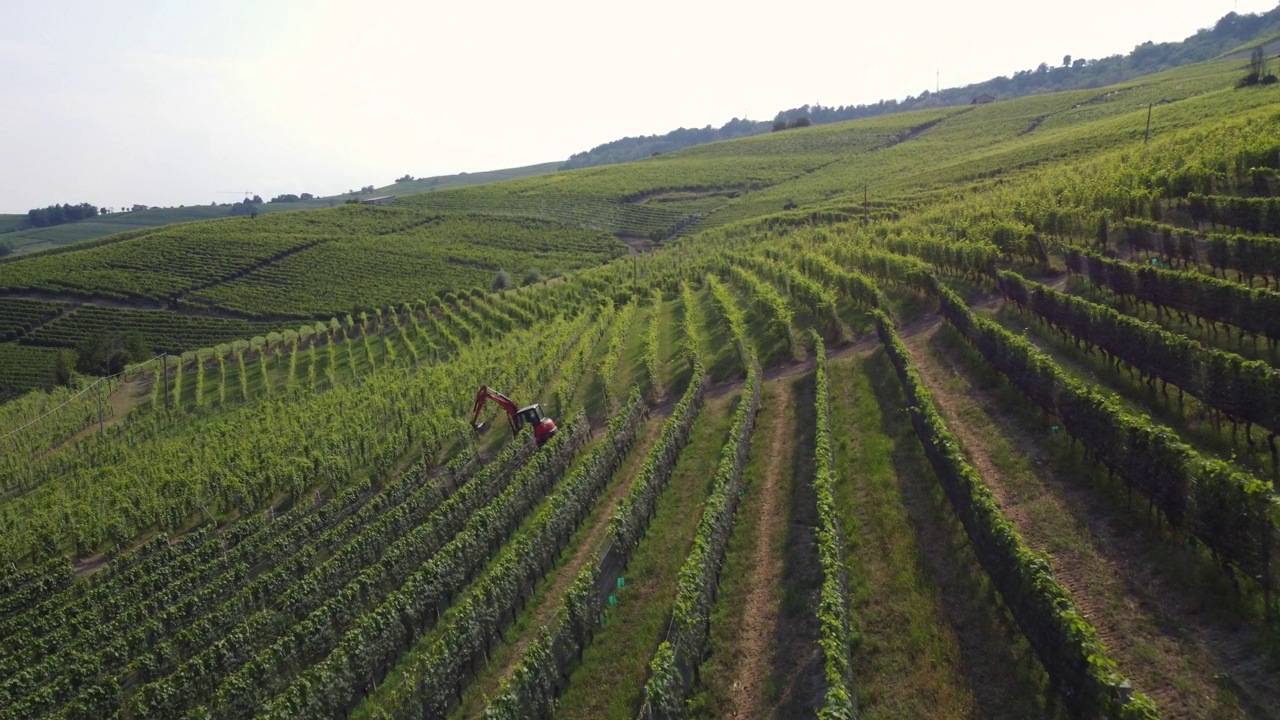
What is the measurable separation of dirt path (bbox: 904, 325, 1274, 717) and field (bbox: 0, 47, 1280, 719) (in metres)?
0.09

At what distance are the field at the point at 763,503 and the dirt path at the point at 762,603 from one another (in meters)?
0.11

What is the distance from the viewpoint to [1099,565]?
17219mm

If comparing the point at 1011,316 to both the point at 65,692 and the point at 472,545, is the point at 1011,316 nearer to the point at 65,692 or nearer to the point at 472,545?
the point at 472,545

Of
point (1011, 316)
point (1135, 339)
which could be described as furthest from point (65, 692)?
point (1011, 316)

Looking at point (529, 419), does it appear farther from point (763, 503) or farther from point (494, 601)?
point (494, 601)

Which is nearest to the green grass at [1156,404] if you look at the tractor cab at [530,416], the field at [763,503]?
the field at [763,503]

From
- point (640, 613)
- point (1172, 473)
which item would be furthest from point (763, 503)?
point (1172, 473)

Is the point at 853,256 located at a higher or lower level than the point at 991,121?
lower

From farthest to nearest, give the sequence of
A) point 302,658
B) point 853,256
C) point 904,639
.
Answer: point 853,256
point 302,658
point 904,639

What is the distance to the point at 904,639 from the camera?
1686 centimetres

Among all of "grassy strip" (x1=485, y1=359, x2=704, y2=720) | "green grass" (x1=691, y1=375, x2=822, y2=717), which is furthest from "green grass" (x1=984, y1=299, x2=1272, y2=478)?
"grassy strip" (x1=485, y1=359, x2=704, y2=720)

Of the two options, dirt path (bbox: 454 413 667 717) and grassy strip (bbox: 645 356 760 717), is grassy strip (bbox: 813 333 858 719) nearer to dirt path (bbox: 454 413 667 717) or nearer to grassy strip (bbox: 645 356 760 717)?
grassy strip (bbox: 645 356 760 717)

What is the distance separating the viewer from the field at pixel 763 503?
51.9ft

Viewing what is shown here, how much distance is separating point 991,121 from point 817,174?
43302mm
